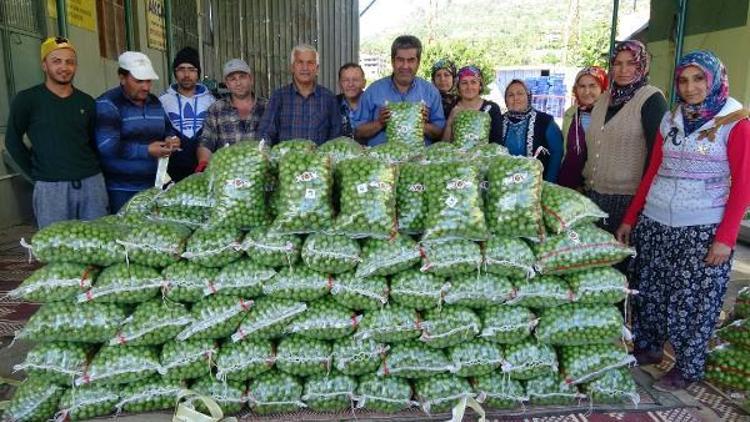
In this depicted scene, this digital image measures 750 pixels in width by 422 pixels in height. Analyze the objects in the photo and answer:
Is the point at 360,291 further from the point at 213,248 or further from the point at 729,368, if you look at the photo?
the point at 729,368

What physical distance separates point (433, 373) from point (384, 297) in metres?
A: 0.38

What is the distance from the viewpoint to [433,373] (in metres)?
2.12

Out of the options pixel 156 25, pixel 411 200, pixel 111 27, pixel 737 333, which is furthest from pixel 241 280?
pixel 156 25

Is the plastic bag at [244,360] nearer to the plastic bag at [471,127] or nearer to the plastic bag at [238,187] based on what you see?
the plastic bag at [238,187]

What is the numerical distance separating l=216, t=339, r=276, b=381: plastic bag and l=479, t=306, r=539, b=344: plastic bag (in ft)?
2.79

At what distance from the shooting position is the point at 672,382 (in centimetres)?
241

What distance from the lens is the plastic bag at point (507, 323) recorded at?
6.79 ft

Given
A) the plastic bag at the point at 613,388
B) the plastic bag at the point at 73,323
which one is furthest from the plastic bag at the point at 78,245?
the plastic bag at the point at 613,388

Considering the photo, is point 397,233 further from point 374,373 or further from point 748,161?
point 748,161

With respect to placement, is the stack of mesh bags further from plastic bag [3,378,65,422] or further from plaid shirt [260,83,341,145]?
plaid shirt [260,83,341,145]

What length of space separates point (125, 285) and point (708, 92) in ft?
8.11

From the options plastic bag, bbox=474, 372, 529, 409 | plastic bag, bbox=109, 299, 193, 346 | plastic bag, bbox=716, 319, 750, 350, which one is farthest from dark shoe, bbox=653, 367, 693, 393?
plastic bag, bbox=109, 299, 193, 346

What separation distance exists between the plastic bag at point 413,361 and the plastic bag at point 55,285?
→ 1176mm

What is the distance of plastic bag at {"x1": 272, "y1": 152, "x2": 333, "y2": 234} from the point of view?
1998 millimetres
